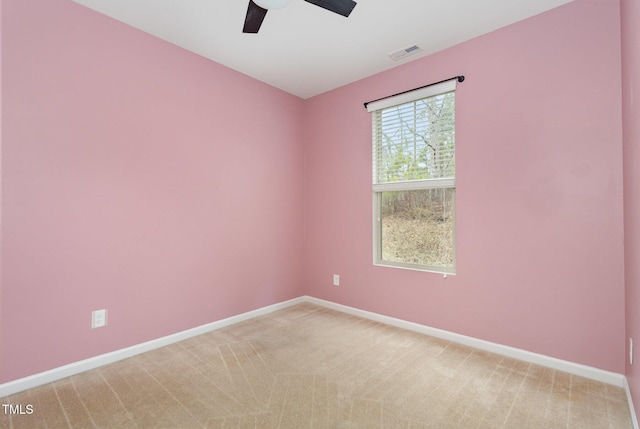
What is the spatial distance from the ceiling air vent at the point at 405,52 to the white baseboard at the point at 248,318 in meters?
2.69

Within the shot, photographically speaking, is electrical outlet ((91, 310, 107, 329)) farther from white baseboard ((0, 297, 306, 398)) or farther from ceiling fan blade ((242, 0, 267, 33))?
ceiling fan blade ((242, 0, 267, 33))

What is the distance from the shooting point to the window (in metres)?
2.88

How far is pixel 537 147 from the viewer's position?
7.72 ft

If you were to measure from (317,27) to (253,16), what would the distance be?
77 cm

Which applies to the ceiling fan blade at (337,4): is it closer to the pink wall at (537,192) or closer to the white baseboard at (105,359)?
the pink wall at (537,192)

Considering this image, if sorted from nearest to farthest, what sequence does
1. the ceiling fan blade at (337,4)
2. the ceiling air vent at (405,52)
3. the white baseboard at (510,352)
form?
the ceiling fan blade at (337,4)
the white baseboard at (510,352)
the ceiling air vent at (405,52)

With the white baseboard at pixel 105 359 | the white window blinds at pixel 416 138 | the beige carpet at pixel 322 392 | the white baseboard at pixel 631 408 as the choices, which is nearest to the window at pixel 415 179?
the white window blinds at pixel 416 138

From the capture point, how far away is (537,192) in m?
2.35

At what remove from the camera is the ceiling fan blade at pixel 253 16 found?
6.23 feet

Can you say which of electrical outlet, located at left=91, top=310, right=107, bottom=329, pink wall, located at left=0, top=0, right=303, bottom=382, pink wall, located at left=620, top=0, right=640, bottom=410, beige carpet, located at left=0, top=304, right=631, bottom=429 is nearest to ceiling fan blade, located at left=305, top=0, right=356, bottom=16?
pink wall, located at left=620, top=0, right=640, bottom=410

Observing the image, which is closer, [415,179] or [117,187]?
[117,187]

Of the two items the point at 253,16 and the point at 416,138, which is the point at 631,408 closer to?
the point at 416,138

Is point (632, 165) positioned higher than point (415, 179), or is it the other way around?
point (415, 179)

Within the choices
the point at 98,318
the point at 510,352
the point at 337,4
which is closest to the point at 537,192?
the point at 510,352
